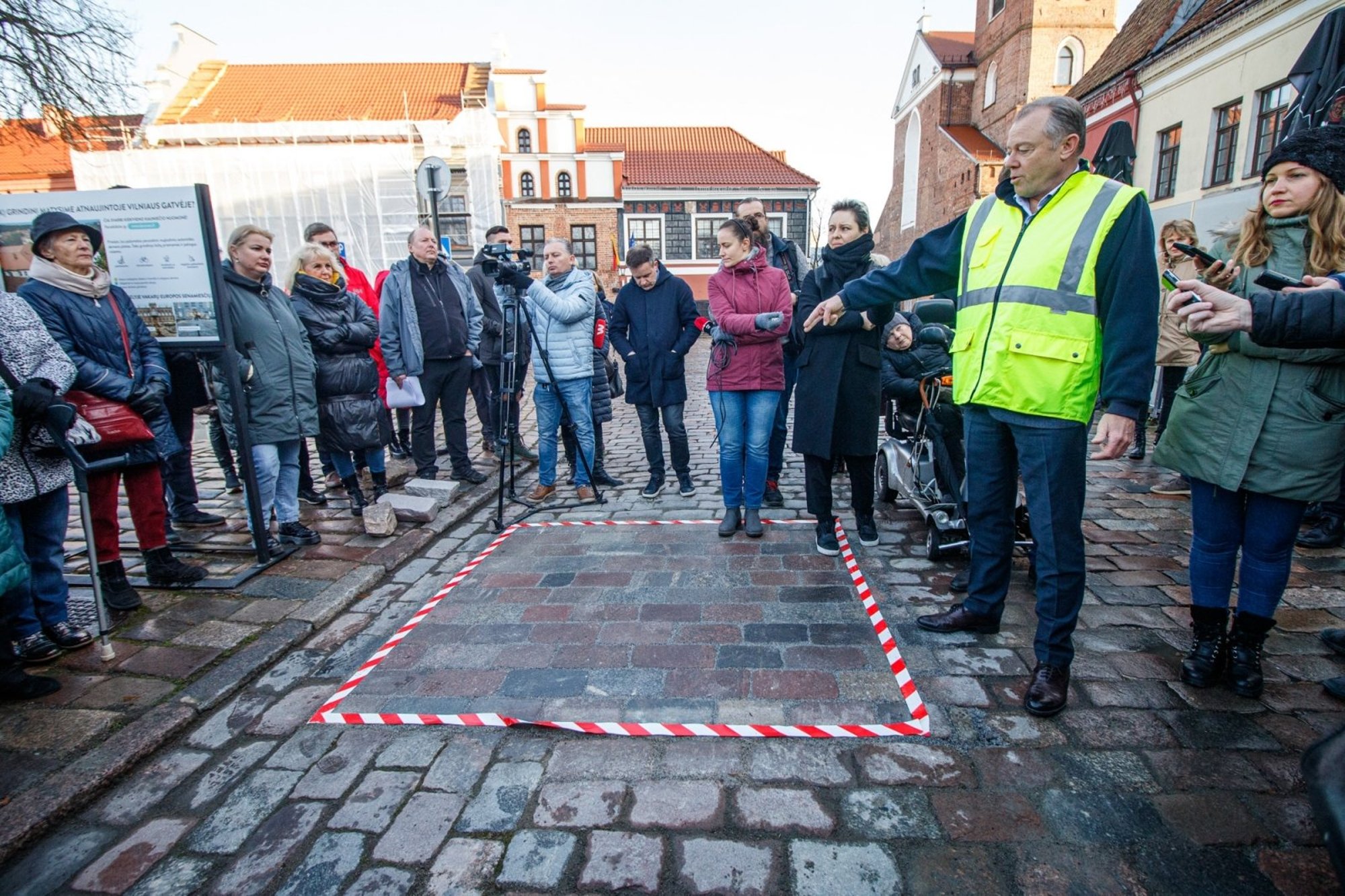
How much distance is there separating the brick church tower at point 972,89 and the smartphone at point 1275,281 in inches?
1050

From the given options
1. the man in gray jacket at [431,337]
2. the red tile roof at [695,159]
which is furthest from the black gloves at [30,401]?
Result: the red tile roof at [695,159]

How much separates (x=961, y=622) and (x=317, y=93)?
40.1 metres

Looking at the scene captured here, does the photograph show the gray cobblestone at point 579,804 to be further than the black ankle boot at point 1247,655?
No

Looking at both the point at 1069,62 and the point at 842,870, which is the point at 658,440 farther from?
the point at 1069,62

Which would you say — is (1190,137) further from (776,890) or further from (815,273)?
(776,890)

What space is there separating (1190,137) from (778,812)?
16.2 metres

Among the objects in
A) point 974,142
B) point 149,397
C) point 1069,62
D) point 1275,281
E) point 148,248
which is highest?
point 1069,62

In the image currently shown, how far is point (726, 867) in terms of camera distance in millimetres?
2047

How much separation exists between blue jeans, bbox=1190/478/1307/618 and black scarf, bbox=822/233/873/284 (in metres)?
Result: 2.13

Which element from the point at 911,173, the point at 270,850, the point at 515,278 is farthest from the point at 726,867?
the point at 911,173

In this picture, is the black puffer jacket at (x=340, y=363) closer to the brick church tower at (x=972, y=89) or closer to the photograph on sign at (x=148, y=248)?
the photograph on sign at (x=148, y=248)

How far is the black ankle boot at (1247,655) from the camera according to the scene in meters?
2.79

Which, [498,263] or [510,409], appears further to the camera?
[510,409]

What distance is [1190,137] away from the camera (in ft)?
44.4
